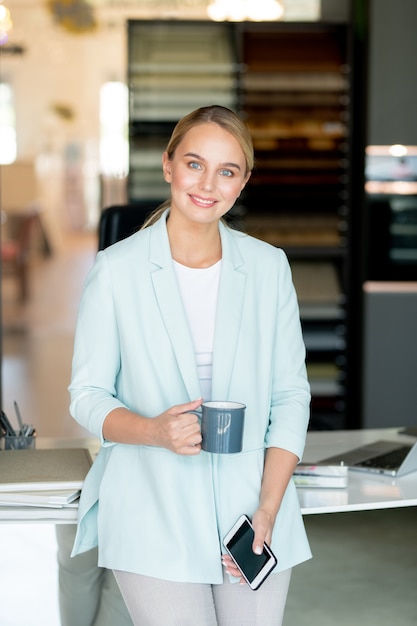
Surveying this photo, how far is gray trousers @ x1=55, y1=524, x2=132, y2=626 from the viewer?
2066mm

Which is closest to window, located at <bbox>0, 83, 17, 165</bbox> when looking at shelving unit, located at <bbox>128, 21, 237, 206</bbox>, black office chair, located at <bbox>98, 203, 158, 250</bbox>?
shelving unit, located at <bbox>128, 21, 237, 206</bbox>

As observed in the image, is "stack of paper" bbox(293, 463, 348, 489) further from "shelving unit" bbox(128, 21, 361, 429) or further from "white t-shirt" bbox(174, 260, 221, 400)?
"shelving unit" bbox(128, 21, 361, 429)

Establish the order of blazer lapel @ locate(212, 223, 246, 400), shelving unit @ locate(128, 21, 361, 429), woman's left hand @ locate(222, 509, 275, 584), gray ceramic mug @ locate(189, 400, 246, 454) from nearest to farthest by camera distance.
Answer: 1. gray ceramic mug @ locate(189, 400, 246, 454)
2. woman's left hand @ locate(222, 509, 275, 584)
3. blazer lapel @ locate(212, 223, 246, 400)
4. shelving unit @ locate(128, 21, 361, 429)

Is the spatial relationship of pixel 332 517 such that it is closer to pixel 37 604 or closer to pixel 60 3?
pixel 37 604

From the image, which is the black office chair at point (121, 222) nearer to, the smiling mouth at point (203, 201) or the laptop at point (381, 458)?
the laptop at point (381, 458)

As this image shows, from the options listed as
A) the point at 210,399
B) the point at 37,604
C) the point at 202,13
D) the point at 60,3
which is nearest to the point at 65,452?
the point at 37,604

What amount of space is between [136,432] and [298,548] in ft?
1.33

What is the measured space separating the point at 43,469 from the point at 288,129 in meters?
3.76

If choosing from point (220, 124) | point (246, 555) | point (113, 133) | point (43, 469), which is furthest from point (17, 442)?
point (113, 133)

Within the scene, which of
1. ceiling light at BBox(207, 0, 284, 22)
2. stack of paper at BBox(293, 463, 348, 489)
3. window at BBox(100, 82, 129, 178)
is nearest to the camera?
stack of paper at BBox(293, 463, 348, 489)

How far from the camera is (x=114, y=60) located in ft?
23.6

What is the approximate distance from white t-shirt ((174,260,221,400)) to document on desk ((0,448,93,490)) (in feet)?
1.31

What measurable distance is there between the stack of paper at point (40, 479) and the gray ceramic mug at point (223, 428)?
47 centimetres

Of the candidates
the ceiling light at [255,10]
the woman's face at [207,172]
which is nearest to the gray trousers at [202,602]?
the woman's face at [207,172]
